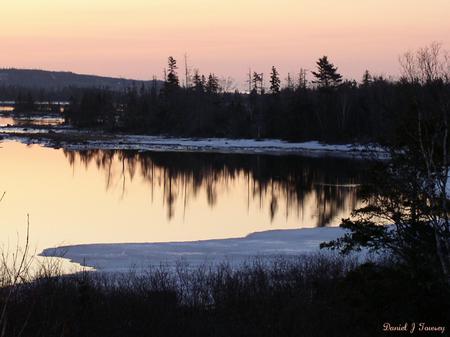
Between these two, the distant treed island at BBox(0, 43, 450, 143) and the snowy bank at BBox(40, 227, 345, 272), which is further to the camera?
the distant treed island at BBox(0, 43, 450, 143)

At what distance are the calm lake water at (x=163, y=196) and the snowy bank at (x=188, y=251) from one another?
2035 mm

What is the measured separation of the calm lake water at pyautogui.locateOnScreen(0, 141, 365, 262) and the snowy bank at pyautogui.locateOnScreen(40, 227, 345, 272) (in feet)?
6.68

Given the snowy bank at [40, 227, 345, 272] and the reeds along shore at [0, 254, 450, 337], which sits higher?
the reeds along shore at [0, 254, 450, 337]

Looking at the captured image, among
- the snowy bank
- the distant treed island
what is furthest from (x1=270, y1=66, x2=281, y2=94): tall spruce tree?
the snowy bank

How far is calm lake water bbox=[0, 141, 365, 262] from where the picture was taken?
25166mm

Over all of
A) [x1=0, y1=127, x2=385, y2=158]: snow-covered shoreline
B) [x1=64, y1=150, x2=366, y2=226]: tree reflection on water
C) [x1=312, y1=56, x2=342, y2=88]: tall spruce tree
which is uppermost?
[x1=312, y1=56, x2=342, y2=88]: tall spruce tree

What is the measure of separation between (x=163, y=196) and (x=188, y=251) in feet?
49.1

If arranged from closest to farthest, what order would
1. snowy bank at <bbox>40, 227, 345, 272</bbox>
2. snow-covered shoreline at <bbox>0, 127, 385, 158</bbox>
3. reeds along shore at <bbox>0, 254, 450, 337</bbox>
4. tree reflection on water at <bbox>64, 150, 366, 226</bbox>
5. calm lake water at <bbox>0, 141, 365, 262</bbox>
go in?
reeds along shore at <bbox>0, 254, 450, 337</bbox> → snowy bank at <bbox>40, 227, 345, 272</bbox> → calm lake water at <bbox>0, 141, 365, 262</bbox> → tree reflection on water at <bbox>64, 150, 366, 226</bbox> → snow-covered shoreline at <bbox>0, 127, 385, 158</bbox>

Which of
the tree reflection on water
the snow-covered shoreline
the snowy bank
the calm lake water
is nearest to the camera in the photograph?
the snowy bank

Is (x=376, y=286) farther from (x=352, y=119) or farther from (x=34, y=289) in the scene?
(x=352, y=119)

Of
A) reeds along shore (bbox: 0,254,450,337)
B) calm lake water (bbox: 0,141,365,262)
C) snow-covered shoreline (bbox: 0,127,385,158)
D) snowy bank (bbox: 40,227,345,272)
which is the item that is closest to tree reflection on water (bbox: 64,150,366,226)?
calm lake water (bbox: 0,141,365,262)

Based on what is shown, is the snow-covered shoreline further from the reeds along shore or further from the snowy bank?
the reeds along shore

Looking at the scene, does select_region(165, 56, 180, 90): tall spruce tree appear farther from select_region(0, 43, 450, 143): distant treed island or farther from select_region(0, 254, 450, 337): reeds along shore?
select_region(0, 254, 450, 337): reeds along shore

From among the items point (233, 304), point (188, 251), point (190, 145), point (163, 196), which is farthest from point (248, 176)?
point (233, 304)
